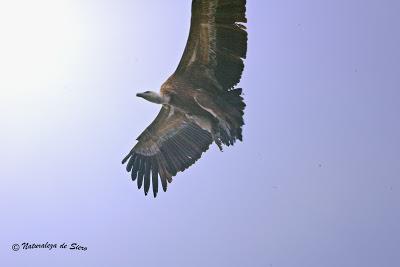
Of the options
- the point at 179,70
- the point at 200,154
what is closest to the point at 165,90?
the point at 179,70

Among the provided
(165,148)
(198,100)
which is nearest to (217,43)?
(198,100)

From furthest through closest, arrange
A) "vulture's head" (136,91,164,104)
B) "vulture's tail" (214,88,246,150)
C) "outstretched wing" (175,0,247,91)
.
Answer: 1. "vulture's head" (136,91,164,104)
2. "vulture's tail" (214,88,246,150)
3. "outstretched wing" (175,0,247,91)

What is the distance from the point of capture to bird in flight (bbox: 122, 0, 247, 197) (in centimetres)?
1382

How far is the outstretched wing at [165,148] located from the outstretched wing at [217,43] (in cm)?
158

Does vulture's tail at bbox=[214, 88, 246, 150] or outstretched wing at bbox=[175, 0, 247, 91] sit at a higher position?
outstretched wing at bbox=[175, 0, 247, 91]

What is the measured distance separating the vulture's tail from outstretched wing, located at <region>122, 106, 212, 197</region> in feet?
3.34

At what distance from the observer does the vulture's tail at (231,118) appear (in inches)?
567

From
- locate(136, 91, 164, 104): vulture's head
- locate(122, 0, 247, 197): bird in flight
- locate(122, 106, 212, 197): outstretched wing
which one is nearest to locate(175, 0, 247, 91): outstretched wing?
locate(122, 0, 247, 197): bird in flight

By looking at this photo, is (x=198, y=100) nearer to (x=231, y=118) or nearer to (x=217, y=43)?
(x=231, y=118)

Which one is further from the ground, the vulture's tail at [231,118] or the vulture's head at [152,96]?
the vulture's head at [152,96]

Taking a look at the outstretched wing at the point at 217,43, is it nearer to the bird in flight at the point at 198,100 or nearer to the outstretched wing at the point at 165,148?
the bird in flight at the point at 198,100

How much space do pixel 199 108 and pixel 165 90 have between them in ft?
2.20

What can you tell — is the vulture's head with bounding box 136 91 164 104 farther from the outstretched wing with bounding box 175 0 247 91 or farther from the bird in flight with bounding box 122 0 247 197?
the outstretched wing with bounding box 175 0 247 91

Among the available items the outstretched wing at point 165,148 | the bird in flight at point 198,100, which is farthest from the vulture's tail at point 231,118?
the outstretched wing at point 165,148
